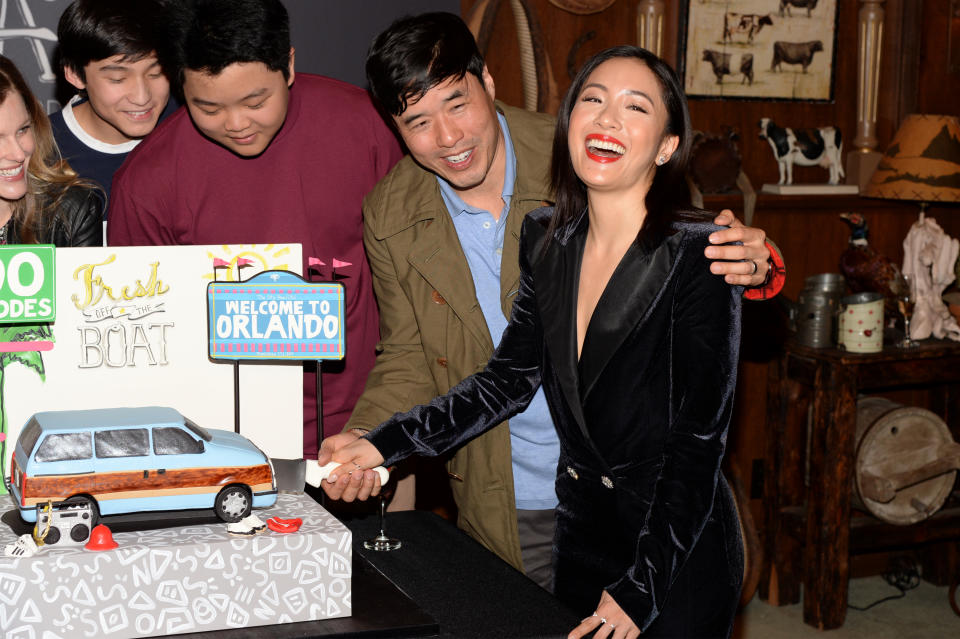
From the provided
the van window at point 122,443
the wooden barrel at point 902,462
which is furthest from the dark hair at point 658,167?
the wooden barrel at point 902,462

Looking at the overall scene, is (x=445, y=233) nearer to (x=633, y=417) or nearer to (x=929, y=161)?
(x=633, y=417)

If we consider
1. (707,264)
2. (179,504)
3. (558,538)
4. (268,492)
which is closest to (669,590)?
(558,538)

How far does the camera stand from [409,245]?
1986 mm

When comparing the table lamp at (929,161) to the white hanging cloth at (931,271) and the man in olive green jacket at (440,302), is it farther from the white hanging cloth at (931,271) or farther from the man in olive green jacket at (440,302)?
the man in olive green jacket at (440,302)

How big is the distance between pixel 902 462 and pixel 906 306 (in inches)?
22.0

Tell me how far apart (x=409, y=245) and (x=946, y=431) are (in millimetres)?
2474

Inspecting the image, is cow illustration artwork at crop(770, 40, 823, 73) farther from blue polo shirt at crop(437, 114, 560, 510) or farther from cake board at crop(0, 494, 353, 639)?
cake board at crop(0, 494, 353, 639)

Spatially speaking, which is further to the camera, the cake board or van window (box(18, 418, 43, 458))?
van window (box(18, 418, 43, 458))

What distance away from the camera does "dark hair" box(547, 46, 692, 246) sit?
1.57 m

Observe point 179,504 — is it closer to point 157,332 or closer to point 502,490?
point 157,332

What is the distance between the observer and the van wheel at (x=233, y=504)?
52.8 inches

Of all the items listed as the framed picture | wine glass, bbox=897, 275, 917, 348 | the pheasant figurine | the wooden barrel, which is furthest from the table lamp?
the wooden barrel

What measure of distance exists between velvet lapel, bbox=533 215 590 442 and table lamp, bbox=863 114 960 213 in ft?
7.37

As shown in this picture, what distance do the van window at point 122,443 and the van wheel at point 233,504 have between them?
12 centimetres
